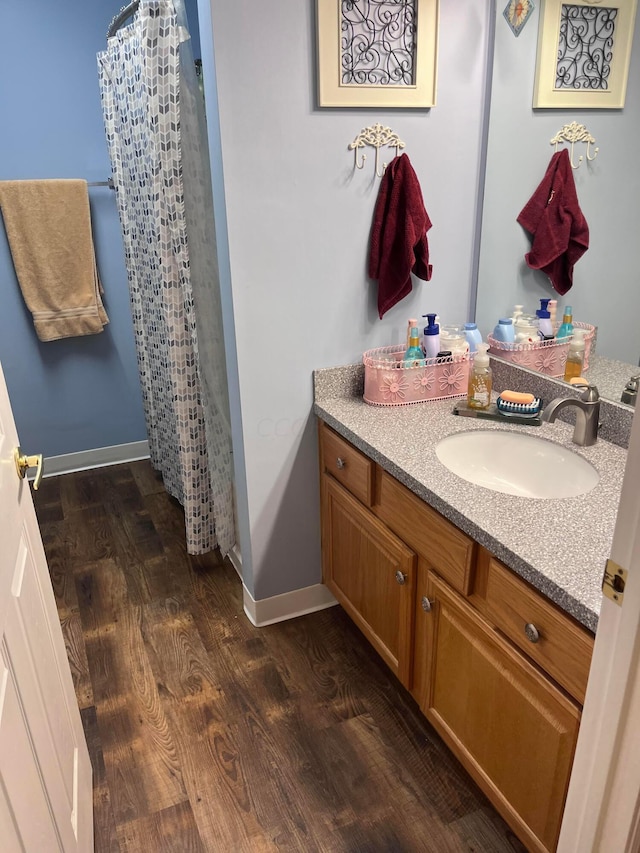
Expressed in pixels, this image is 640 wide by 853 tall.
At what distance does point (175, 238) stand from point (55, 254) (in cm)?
124

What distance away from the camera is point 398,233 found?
1.94m

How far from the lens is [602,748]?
84 centimetres

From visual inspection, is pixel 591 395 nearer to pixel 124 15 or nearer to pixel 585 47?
pixel 585 47

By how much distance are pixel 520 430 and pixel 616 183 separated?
0.67 m

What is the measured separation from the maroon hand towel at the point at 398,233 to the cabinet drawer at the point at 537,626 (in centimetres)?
97

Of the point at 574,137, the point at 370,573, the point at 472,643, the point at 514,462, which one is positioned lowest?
the point at 370,573

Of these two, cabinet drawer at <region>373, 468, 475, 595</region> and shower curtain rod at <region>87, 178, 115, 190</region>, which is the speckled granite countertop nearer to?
cabinet drawer at <region>373, 468, 475, 595</region>

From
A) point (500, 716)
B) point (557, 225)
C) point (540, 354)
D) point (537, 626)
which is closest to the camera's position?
point (537, 626)

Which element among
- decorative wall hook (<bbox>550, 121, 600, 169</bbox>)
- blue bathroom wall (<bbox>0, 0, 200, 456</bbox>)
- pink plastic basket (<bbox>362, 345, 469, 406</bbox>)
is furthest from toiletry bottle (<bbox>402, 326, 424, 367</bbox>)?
blue bathroom wall (<bbox>0, 0, 200, 456</bbox>)

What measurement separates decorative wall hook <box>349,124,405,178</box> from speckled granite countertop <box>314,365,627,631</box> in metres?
Result: 0.66

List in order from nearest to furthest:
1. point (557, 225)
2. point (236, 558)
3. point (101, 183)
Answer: point (557, 225), point (236, 558), point (101, 183)

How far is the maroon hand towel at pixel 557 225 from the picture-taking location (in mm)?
1742

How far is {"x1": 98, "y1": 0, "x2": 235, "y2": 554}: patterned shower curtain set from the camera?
2041 millimetres

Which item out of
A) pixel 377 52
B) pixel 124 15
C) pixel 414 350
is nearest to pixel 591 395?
pixel 414 350
